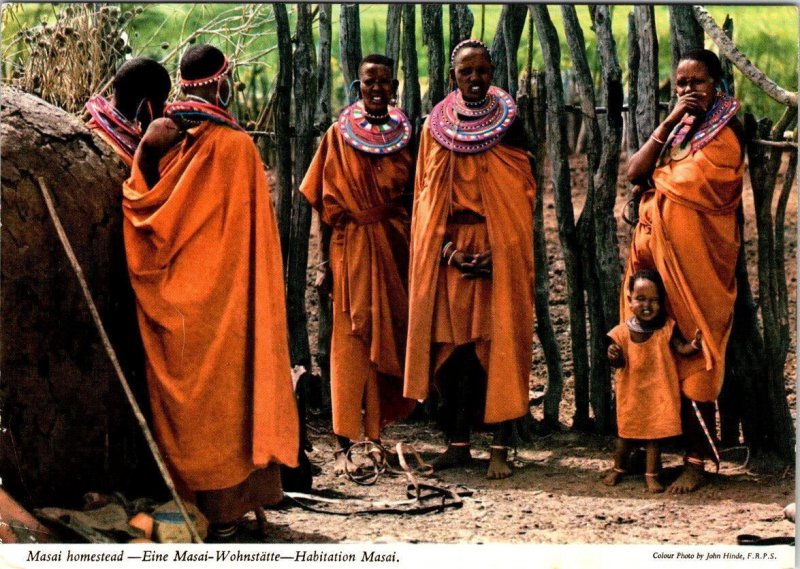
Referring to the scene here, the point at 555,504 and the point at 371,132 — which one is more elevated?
the point at 371,132

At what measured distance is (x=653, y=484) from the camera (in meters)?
6.77

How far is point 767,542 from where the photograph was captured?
617cm

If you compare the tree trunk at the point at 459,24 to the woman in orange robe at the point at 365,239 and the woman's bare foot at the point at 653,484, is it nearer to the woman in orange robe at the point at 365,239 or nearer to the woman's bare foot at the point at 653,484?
the woman in orange robe at the point at 365,239

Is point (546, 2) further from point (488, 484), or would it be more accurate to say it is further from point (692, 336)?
point (488, 484)

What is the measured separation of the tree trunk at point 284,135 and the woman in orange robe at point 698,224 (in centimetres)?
213

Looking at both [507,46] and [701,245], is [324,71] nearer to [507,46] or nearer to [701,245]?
[507,46]

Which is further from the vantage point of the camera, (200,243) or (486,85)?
(486,85)

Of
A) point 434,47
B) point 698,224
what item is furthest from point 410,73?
point 698,224

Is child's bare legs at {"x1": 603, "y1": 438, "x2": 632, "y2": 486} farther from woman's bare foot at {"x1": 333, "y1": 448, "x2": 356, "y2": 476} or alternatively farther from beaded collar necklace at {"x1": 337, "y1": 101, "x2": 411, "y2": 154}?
beaded collar necklace at {"x1": 337, "y1": 101, "x2": 411, "y2": 154}

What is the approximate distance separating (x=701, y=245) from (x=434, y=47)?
6.28 ft

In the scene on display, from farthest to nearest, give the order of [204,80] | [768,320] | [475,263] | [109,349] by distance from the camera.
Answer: [768,320], [475,263], [204,80], [109,349]

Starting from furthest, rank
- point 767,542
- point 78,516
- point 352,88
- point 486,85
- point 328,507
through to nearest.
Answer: point 352,88, point 486,85, point 328,507, point 767,542, point 78,516

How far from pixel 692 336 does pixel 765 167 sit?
3.49 feet

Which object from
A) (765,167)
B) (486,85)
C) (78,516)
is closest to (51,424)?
(78,516)
